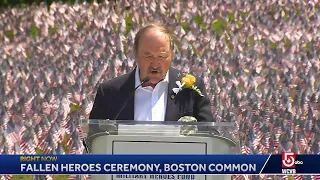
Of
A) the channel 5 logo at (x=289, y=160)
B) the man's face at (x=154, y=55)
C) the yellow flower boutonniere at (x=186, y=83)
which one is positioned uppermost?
the man's face at (x=154, y=55)

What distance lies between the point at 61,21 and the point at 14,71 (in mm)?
1626

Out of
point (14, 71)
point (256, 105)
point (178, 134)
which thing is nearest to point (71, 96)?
point (14, 71)

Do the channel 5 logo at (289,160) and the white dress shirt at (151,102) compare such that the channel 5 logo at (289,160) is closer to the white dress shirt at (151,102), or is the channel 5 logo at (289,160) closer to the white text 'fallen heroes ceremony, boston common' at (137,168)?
the white text 'fallen heroes ceremony, boston common' at (137,168)

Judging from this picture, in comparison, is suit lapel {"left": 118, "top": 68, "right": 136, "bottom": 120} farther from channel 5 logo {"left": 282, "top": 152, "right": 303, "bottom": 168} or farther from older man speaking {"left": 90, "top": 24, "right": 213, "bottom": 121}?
channel 5 logo {"left": 282, "top": 152, "right": 303, "bottom": 168}

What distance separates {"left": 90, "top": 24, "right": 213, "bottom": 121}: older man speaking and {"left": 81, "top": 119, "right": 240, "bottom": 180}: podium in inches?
22.5

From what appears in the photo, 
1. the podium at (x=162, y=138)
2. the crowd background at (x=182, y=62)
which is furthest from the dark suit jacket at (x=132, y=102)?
the crowd background at (x=182, y=62)

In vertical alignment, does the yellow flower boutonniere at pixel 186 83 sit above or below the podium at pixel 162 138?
above

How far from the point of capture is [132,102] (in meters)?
5.66

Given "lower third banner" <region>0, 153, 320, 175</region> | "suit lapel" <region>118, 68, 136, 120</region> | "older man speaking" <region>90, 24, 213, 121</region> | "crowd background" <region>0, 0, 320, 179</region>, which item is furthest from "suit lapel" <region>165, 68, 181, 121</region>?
"crowd background" <region>0, 0, 320, 179</region>

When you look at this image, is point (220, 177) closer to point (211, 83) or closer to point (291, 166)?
point (291, 166)

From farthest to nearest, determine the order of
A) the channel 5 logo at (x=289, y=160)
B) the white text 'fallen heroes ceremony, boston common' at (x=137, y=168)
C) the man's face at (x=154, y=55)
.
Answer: the man's face at (x=154, y=55), the channel 5 logo at (x=289, y=160), the white text 'fallen heroes ceremony, boston common' at (x=137, y=168)

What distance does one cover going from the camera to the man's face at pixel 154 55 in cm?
562

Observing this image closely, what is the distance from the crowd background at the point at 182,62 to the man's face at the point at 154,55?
391 centimetres

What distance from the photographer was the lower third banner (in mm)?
4875
